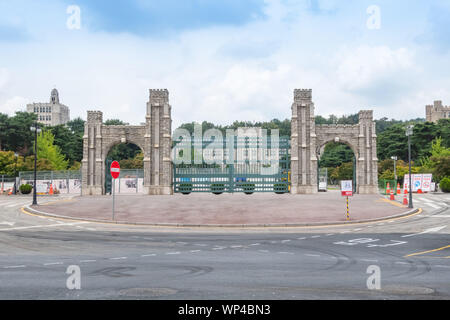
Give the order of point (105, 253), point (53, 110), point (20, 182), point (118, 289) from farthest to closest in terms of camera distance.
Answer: point (53, 110) < point (20, 182) < point (105, 253) < point (118, 289)

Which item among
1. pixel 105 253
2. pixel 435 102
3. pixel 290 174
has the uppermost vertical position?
pixel 435 102

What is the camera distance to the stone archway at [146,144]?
37.7m

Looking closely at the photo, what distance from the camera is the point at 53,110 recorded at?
6964 inches

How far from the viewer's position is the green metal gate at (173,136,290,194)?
1444 inches

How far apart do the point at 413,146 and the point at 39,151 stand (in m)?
71.4

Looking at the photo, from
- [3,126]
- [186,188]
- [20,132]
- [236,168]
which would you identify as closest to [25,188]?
[186,188]

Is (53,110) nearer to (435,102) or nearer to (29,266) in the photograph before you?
(435,102)

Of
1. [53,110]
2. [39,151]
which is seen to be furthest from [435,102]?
[53,110]

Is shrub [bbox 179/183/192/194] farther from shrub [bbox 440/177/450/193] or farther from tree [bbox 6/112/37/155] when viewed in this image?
tree [bbox 6/112/37/155]

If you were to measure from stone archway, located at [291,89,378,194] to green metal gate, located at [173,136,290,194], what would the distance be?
3.70 feet

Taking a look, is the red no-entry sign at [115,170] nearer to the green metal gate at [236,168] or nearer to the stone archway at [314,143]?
the green metal gate at [236,168]

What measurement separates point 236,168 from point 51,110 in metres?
164

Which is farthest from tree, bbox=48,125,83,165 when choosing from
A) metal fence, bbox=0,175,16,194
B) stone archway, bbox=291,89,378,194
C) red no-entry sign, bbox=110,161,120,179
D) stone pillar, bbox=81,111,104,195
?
red no-entry sign, bbox=110,161,120,179
